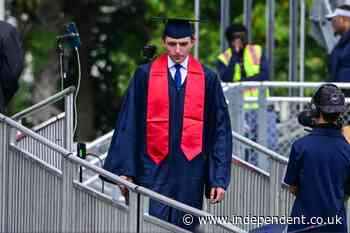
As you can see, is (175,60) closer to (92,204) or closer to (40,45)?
(92,204)

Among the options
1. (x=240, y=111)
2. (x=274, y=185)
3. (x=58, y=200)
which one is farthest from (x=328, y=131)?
(x=240, y=111)

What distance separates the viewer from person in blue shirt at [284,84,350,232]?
878cm

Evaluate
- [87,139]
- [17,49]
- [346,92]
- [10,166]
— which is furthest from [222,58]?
[87,139]

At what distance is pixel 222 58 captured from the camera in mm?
15508

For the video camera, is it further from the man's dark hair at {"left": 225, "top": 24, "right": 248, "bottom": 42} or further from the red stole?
the man's dark hair at {"left": 225, "top": 24, "right": 248, "bottom": 42}

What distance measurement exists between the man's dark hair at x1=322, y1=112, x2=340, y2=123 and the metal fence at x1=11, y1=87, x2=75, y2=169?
1.71 m

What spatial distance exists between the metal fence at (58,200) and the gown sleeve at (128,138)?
46 centimetres

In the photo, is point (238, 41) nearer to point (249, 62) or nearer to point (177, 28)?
point (249, 62)

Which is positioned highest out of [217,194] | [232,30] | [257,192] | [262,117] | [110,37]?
[232,30]

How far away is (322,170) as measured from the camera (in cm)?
877

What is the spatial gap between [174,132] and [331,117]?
1.23 metres

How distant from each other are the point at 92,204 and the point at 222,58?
266 inches

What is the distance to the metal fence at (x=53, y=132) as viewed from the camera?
9.45 meters

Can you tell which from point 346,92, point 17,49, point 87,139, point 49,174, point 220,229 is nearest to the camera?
point 220,229
